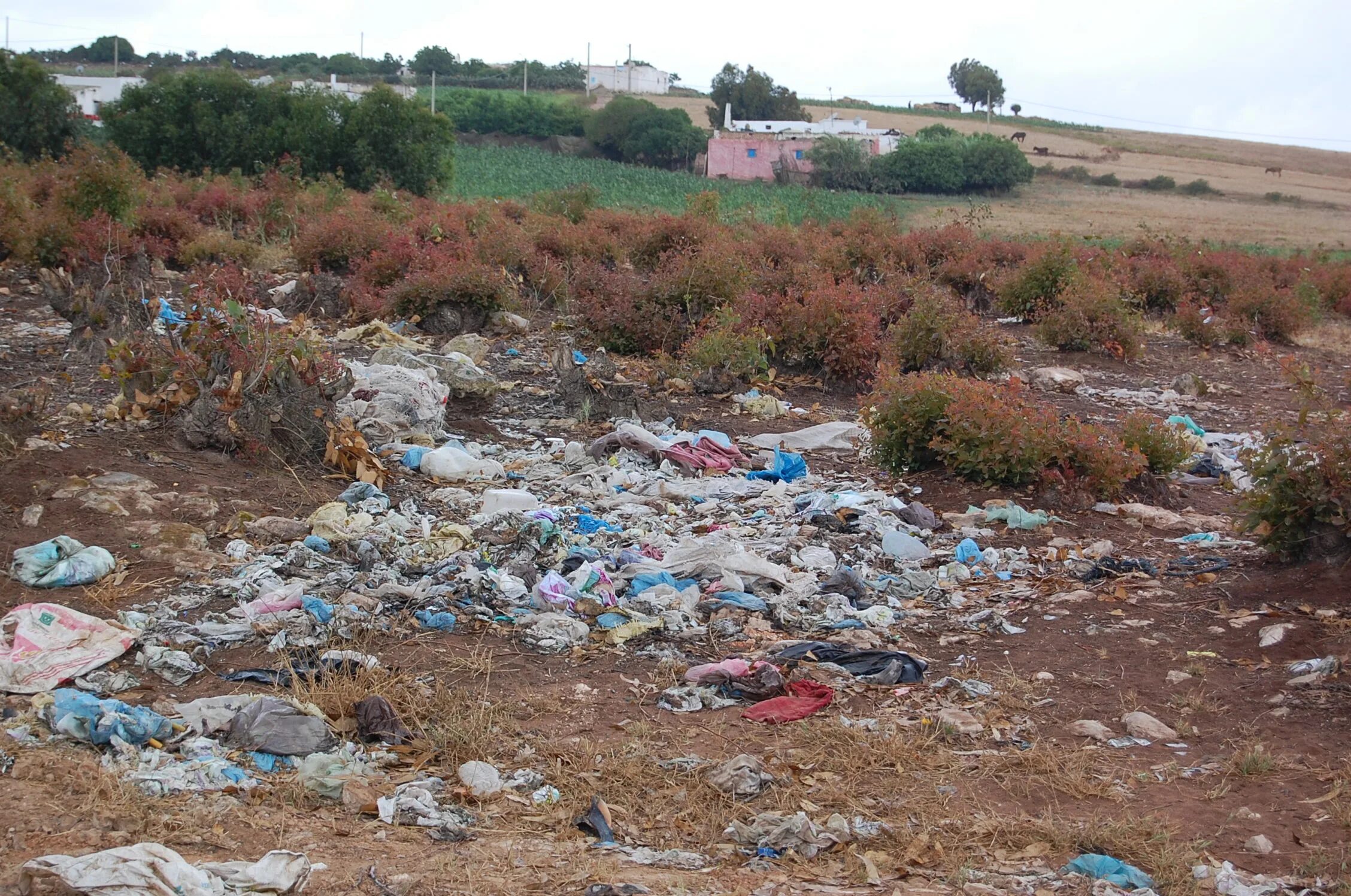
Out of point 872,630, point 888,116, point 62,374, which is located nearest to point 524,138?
point 888,116

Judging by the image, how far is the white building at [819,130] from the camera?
163 ft

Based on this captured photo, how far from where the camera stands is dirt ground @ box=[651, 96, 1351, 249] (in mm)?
38344

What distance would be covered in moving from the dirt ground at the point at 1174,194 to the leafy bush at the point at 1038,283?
9.47m

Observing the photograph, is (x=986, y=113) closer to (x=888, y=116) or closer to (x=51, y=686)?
(x=888, y=116)

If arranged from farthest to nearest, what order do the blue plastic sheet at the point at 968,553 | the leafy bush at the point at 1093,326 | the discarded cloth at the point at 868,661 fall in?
1. the leafy bush at the point at 1093,326
2. the blue plastic sheet at the point at 968,553
3. the discarded cloth at the point at 868,661

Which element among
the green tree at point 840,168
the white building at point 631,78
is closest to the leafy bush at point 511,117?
the green tree at point 840,168

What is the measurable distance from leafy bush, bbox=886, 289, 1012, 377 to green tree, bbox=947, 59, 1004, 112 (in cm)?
7774

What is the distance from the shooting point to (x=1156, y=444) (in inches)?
271

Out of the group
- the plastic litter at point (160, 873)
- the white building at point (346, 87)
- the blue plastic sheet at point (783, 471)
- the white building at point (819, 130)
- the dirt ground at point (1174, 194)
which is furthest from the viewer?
the white building at point (819, 130)

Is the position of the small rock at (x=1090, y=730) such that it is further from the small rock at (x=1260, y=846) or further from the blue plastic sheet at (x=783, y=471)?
the blue plastic sheet at (x=783, y=471)

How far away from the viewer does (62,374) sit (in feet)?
24.0

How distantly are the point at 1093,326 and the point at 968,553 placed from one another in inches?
326

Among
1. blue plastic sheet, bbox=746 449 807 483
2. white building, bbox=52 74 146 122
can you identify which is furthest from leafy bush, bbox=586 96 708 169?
blue plastic sheet, bbox=746 449 807 483

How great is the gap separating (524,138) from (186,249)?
119 ft
